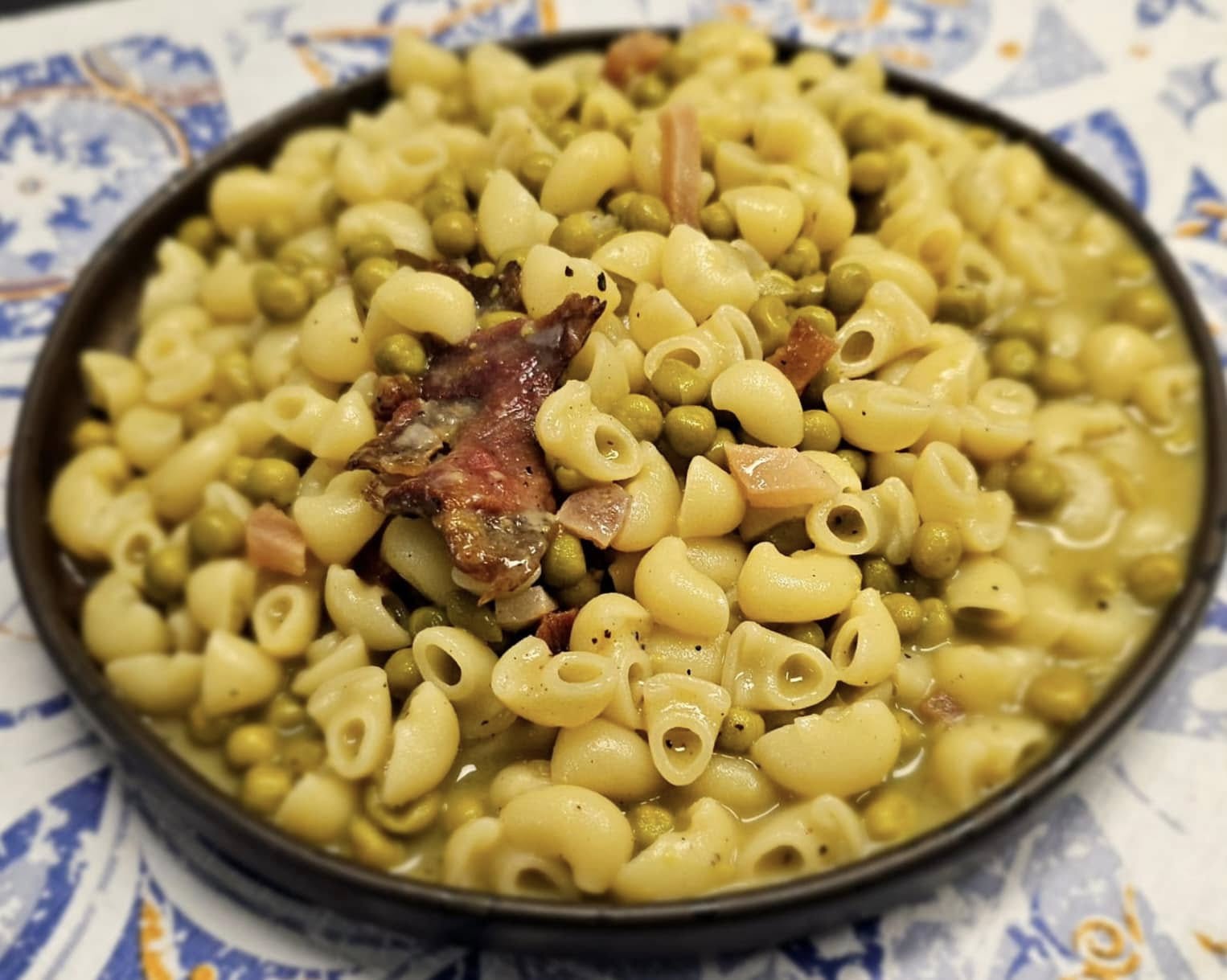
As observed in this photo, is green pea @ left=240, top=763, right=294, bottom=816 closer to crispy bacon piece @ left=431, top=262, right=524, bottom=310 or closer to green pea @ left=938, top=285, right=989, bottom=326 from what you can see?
crispy bacon piece @ left=431, top=262, right=524, bottom=310

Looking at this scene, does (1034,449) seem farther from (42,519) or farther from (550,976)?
(42,519)

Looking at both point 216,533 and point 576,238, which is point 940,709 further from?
point 216,533

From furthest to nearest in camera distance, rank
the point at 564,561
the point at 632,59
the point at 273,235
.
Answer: the point at 632,59 → the point at 273,235 → the point at 564,561

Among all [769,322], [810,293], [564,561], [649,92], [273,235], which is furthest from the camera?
[649,92]

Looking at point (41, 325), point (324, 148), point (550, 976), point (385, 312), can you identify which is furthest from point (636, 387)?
point (41, 325)

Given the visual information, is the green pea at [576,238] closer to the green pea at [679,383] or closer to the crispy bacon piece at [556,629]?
the green pea at [679,383]

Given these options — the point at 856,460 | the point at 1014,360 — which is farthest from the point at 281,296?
the point at 1014,360

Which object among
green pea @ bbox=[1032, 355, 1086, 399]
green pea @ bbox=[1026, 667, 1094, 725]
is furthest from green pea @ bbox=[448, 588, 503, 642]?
green pea @ bbox=[1032, 355, 1086, 399]
